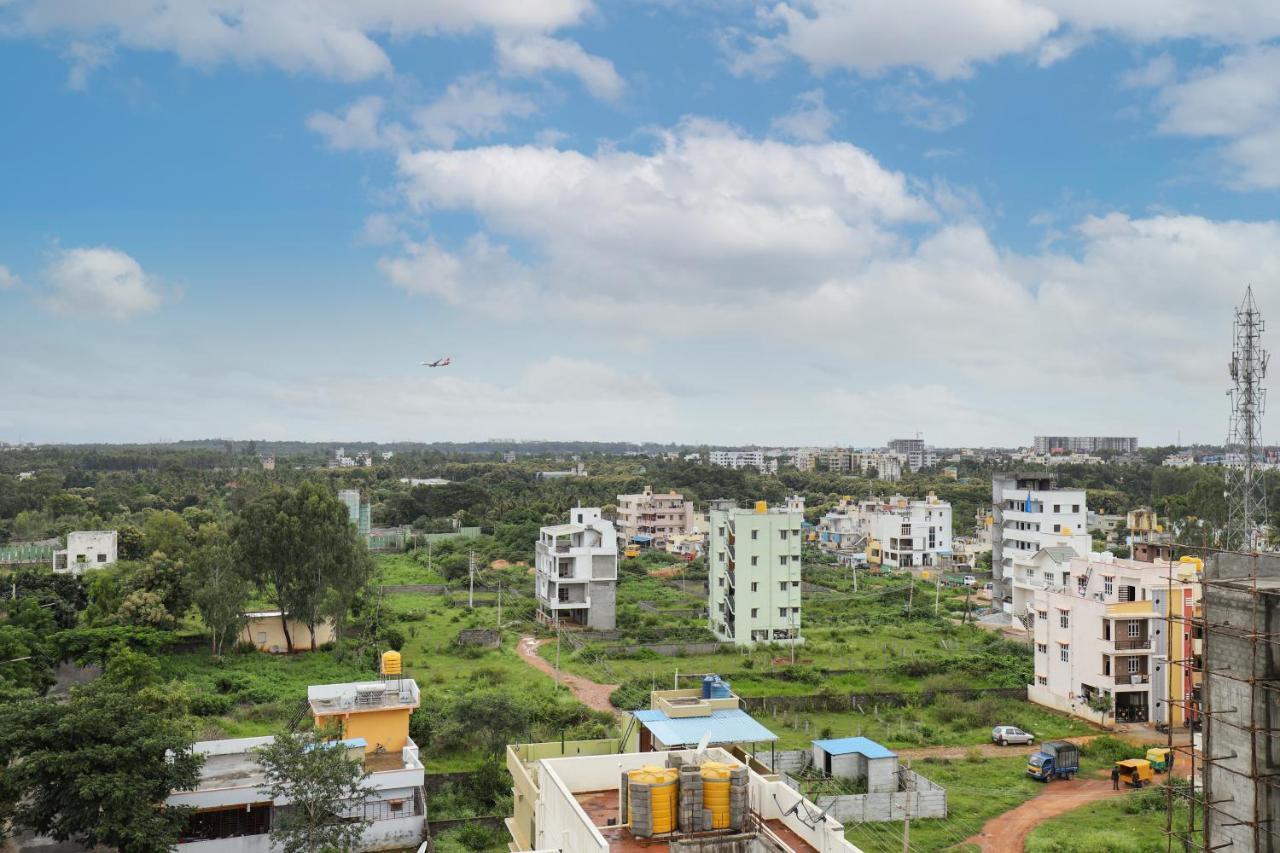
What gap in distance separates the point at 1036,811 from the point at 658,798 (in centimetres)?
1347

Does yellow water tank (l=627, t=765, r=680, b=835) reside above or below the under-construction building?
below

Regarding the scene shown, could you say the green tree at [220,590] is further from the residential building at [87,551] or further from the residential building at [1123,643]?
the residential building at [1123,643]

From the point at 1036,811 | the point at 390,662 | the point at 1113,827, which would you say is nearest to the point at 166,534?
the point at 390,662

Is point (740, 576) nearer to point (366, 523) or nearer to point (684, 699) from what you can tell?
point (684, 699)

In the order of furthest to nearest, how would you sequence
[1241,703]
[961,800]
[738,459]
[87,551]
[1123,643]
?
[738,459] → [87,551] → [1123,643] → [961,800] → [1241,703]

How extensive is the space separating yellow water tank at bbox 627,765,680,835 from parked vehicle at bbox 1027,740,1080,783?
15.1 meters

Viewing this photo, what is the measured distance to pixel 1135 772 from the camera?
70.6 feet

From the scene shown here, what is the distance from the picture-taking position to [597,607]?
39.4 metres

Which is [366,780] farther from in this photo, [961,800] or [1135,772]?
[1135,772]

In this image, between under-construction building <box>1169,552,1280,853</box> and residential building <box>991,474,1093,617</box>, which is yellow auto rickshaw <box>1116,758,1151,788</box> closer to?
under-construction building <box>1169,552,1280,853</box>

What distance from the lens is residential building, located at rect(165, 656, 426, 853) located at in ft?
57.2

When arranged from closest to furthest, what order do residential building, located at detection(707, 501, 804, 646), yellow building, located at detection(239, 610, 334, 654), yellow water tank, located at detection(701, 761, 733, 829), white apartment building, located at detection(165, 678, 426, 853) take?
yellow water tank, located at detection(701, 761, 733, 829) → white apartment building, located at detection(165, 678, 426, 853) → yellow building, located at detection(239, 610, 334, 654) → residential building, located at detection(707, 501, 804, 646)

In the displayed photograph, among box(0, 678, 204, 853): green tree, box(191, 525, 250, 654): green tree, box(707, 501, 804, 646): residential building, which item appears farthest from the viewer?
box(707, 501, 804, 646): residential building

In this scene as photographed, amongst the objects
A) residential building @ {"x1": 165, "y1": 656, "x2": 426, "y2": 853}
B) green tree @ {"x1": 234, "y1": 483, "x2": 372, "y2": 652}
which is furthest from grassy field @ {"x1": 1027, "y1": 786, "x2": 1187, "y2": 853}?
green tree @ {"x1": 234, "y1": 483, "x2": 372, "y2": 652}
